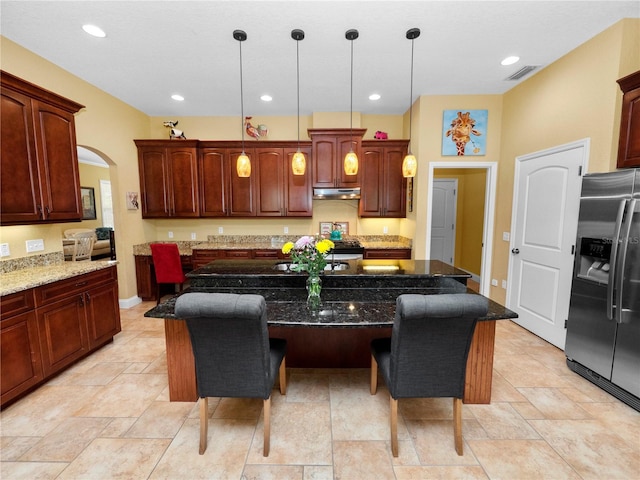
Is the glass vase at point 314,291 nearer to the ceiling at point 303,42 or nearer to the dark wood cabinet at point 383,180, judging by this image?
the ceiling at point 303,42

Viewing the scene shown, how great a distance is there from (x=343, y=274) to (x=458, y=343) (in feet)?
3.31

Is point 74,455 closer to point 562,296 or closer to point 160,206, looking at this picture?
point 160,206

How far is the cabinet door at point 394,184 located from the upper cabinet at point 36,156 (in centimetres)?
391

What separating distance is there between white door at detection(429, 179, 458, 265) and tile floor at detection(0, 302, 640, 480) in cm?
377

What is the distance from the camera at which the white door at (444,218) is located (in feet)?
19.5

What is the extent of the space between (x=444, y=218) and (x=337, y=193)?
9.64 feet

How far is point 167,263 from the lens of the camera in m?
4.03

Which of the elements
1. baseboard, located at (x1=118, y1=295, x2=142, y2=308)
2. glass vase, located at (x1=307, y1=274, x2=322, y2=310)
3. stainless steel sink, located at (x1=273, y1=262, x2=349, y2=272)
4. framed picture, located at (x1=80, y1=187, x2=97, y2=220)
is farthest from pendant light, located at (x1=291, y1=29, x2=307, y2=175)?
framed picture, located at (x1=80, y1=187, x2=97, y2=220)

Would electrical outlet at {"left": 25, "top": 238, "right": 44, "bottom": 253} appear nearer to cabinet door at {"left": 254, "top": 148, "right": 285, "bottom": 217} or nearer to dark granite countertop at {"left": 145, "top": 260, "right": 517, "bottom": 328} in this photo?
dark granite countertop at {"left": 145, "top": 260, "right": 517, "bottom": 328}

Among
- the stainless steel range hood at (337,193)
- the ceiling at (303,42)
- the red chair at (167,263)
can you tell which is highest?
the ceiling at (303,42)

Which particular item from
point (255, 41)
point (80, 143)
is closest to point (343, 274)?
point (255, 41)

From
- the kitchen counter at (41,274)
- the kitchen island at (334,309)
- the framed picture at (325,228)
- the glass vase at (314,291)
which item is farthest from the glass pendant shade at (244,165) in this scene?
the framed picture at (325,228)

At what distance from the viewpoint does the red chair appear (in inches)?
157

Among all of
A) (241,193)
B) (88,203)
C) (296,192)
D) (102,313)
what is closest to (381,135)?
(296,192)
